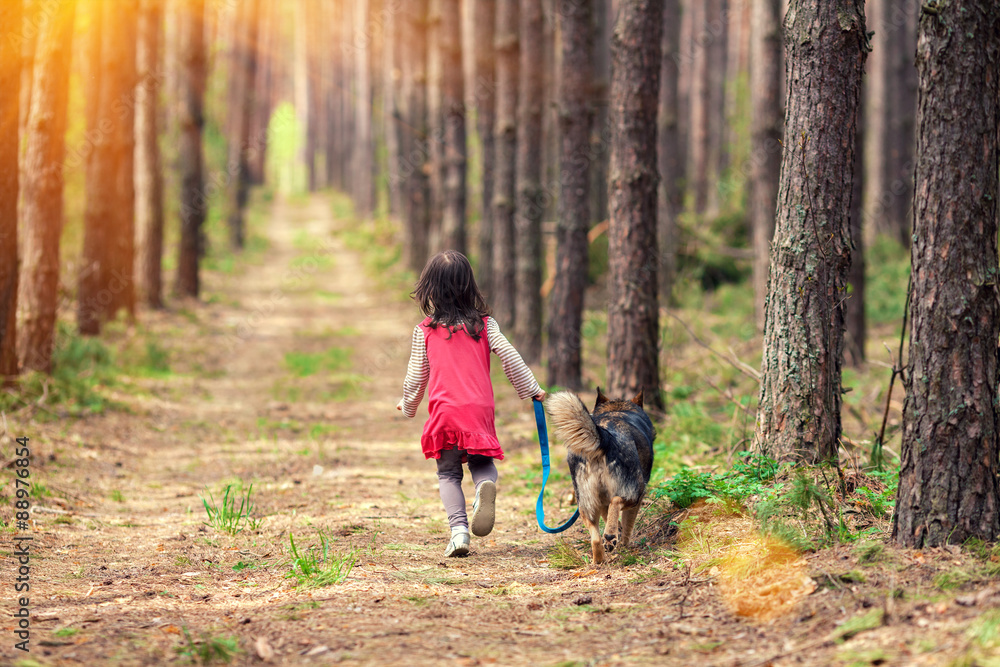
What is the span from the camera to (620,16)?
27.2 ft

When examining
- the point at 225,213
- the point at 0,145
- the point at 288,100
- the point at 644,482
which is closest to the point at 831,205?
the point at 644,482

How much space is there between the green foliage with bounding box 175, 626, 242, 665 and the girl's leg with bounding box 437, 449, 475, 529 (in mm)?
1837

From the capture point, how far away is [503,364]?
507 cm

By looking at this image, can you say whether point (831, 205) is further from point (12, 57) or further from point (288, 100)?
point (288, 100)

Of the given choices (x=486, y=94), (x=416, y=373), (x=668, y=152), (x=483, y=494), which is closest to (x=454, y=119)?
(x=486, y=94)

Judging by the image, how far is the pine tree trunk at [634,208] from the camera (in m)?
8.33

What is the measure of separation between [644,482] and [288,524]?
2.57 m

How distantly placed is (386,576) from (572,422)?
4.51 feet

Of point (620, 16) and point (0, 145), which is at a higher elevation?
point (620, 16)

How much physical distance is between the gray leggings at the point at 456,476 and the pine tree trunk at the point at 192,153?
14.8m

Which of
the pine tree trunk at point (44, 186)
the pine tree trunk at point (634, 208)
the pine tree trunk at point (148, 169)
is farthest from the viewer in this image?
the pine tree trunk at point (148, 169)

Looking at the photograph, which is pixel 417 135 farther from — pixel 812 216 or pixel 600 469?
pixel 600 469

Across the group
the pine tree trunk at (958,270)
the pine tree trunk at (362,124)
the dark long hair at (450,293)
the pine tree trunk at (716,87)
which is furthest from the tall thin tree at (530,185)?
the pine tree trunk at (362,124)

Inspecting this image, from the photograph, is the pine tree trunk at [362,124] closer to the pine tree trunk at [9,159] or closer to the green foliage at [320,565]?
the pine tree trunk at [9,159]
